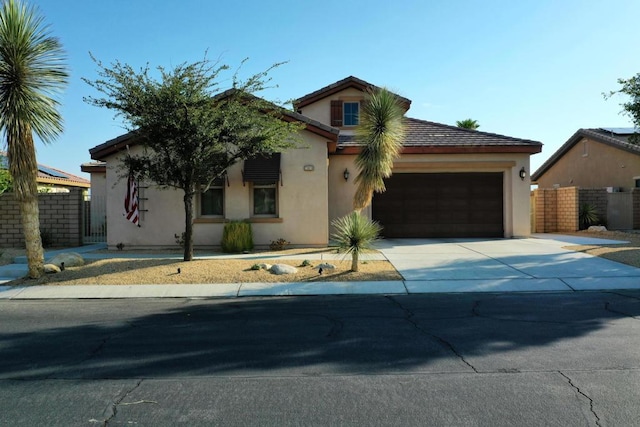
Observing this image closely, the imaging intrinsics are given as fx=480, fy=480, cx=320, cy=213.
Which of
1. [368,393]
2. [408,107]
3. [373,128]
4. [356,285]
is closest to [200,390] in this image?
[368,393]

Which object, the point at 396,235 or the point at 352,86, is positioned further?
the point at 352,86

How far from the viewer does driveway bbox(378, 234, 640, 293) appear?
9.88m

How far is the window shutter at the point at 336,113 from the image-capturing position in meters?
20.2

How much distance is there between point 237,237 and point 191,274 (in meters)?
3.81

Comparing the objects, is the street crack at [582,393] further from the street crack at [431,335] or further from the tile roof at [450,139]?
the tile roof at [450,139]

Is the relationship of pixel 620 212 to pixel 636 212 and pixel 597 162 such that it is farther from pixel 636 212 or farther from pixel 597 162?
pixel 597 162

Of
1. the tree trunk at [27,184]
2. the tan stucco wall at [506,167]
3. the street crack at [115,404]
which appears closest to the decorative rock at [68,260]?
the tree trunk at [27,184]

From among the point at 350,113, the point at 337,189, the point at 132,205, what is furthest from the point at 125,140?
the point at 350,113

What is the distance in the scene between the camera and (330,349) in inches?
225

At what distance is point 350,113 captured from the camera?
20438 mm

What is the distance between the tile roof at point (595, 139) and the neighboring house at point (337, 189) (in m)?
10.0

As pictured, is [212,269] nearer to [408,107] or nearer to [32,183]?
[32,183]

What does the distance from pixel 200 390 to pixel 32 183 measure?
8.40 meters

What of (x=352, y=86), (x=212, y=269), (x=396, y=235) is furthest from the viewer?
(x=352, y=86)
